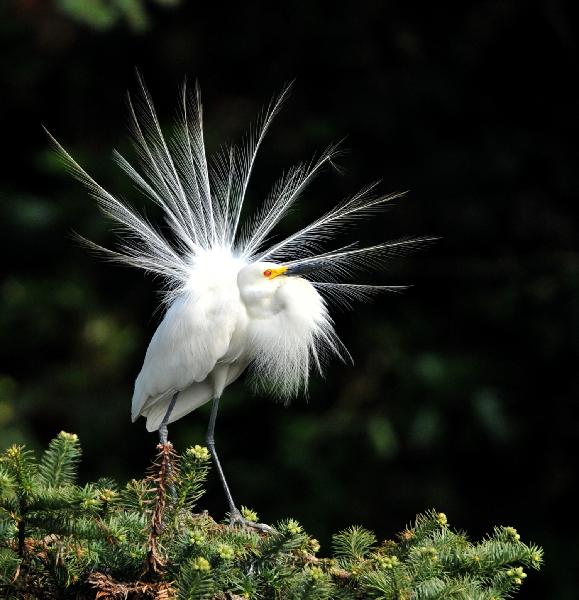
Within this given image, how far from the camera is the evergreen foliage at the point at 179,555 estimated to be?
172 cm

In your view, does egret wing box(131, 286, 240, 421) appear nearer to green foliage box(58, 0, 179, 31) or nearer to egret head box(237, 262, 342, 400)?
egret head box(237, 262, 342, 400)

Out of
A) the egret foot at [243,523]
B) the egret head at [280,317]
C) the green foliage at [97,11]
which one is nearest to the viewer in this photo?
the egret foot at [243,523]

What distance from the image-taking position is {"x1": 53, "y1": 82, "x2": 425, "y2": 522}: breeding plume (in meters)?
2.72

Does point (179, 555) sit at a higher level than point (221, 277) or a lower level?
lower

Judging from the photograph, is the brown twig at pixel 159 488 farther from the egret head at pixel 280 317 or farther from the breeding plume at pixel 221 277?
the egret head at pixel 280 317

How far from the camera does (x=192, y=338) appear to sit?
2715 mm

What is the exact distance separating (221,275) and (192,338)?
0.19 m

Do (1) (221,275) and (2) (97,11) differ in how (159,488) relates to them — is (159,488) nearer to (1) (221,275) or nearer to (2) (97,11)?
(1) (221,275)

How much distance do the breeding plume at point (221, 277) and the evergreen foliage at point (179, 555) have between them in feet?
2.20

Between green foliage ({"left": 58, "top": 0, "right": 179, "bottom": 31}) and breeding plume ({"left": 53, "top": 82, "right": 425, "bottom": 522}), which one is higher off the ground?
green foliage ({"left": 58, "top": 0, "right": 179, "bottom": 31})

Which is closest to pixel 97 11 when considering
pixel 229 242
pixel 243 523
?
pixel 229 242

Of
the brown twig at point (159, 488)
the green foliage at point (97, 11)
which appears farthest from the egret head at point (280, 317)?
the green foliage at point (97, 11)

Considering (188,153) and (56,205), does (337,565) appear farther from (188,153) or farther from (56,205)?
(56,205)

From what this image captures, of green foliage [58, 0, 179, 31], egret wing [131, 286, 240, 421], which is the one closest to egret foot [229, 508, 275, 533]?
egret wing [131, 286, 240, 421]
